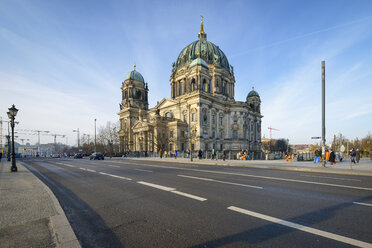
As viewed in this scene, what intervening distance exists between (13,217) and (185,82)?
53800mm

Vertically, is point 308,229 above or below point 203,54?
below

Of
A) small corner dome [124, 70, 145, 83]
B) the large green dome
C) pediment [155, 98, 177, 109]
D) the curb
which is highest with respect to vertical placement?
the large green dome

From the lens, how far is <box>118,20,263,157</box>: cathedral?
46844 millimetres

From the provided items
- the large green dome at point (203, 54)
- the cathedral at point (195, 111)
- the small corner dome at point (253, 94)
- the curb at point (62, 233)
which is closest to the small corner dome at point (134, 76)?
the cathedral at point (195, 111)

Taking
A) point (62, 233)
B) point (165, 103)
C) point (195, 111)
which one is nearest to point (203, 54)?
point (165, 103)

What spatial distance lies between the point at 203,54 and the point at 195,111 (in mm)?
20915

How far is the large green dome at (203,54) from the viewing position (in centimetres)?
5788

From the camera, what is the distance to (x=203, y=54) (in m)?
57.9

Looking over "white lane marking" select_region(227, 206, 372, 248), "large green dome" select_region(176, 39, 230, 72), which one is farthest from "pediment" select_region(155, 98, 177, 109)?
"white lane marking" select_region(227, 206, 372, 248)

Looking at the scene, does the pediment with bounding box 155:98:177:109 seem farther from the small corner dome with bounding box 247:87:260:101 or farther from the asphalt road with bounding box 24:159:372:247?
the asphalt road with bounding box 24:159:372:247

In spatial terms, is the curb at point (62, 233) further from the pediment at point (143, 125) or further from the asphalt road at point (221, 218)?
the pediment at point (143, 125)

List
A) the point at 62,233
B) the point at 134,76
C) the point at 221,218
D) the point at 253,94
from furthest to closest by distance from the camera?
the point at 253,94, the point at 134,76, the point at 221,218, the point at 62,233

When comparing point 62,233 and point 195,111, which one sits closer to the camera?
point 62,233

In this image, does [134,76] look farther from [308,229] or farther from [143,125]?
[308,229]
